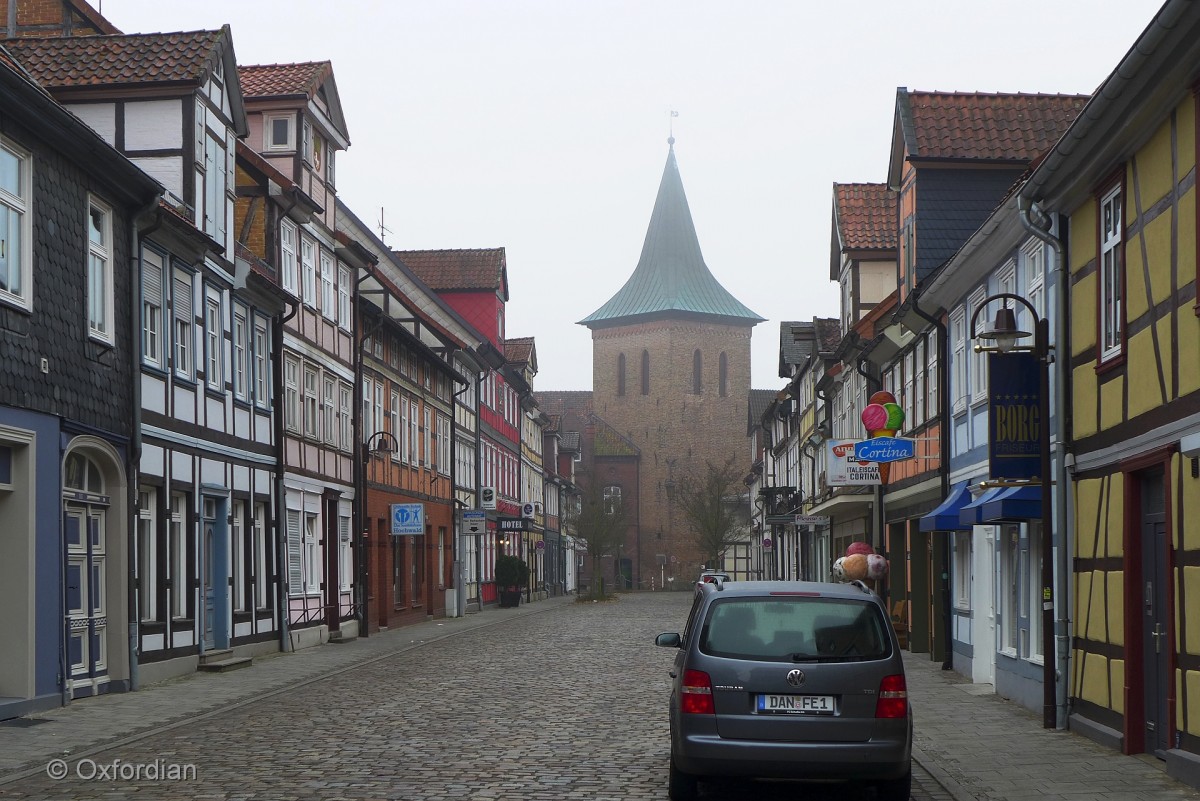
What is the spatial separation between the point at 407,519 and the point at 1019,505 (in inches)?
812

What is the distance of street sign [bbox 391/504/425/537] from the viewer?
3441cm

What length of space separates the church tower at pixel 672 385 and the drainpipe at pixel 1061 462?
292ft

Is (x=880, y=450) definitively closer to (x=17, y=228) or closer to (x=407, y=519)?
(x=17, y=228)

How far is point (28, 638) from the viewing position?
16172 mm

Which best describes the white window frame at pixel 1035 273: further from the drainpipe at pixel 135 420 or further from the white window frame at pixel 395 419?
the white window frame at pixel 395 419

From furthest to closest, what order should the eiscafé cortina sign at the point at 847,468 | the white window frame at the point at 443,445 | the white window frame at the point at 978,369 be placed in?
the white window frame at the point at 443,445
the eiscafé cortina sign at the point at 847,468
the white window frame at the point at 978,369

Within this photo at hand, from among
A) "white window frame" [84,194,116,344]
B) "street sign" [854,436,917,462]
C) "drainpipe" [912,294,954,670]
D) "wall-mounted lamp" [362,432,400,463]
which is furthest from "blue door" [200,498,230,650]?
"drainpipe" [912,294,954,670]

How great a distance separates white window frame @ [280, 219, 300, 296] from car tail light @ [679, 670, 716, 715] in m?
19.0

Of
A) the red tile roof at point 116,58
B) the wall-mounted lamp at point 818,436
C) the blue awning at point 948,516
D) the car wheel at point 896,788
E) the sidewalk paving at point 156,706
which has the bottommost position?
the sidewalk paving at point 156,706

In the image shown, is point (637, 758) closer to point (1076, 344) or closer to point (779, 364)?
point (1076, 344)

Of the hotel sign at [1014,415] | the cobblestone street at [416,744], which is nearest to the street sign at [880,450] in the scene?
the cobblestone street at [416,744]

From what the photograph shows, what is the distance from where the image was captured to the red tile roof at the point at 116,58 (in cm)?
2203

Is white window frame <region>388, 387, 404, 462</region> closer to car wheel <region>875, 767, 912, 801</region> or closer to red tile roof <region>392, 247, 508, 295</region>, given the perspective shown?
red tile roof <region>392, 247, 508, 295</region>

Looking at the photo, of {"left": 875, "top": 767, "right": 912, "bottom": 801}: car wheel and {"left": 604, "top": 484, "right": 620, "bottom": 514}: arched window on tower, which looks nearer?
{"left": 875, "top": 767, "right": 912, "bottom": 801}: car wheel
